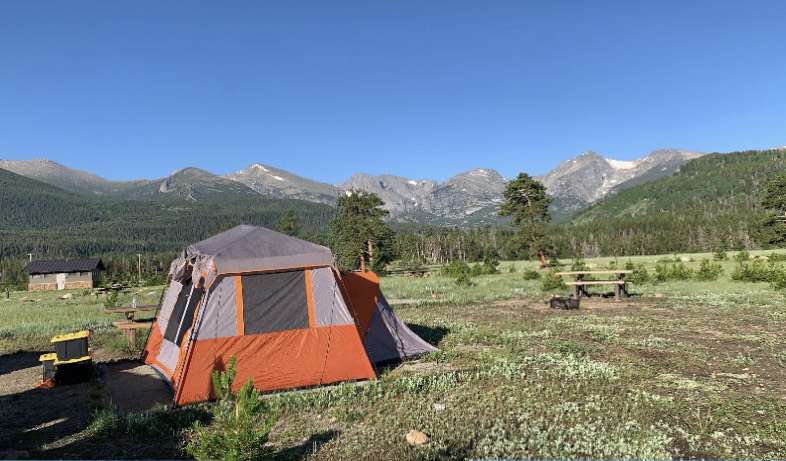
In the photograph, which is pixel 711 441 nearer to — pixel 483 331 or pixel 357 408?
pixel 357 408

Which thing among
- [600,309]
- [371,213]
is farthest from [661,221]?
[600,309]

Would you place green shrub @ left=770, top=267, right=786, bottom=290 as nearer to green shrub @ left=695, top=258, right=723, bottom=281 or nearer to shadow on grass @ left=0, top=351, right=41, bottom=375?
green shrub @ left=695, top=258, right=723, bottom=281

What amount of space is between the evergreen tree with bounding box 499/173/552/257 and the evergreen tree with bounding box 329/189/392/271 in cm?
1450

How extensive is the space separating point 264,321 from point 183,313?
2.26 metres

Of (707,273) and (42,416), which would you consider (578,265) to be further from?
(42,416)

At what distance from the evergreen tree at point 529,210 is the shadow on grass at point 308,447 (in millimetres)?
45197

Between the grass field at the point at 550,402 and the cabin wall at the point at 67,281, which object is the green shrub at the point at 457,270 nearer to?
the grass field at the point at 550,402

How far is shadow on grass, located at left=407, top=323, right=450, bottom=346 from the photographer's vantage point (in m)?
14.4

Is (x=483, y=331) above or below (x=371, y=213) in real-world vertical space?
below

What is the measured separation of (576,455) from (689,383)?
4574 millimetres

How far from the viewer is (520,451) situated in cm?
634

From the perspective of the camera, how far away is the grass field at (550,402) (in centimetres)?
652

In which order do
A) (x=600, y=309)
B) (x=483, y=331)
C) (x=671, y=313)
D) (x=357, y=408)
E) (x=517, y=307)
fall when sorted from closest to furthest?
(x=357, y=408)
(x=483, y=331)
(x=671, y=313)
(x=600, y=309)
(x=517, y=307)

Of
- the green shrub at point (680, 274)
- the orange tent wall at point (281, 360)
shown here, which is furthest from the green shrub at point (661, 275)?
the orange tent wall at point (281, 360)
